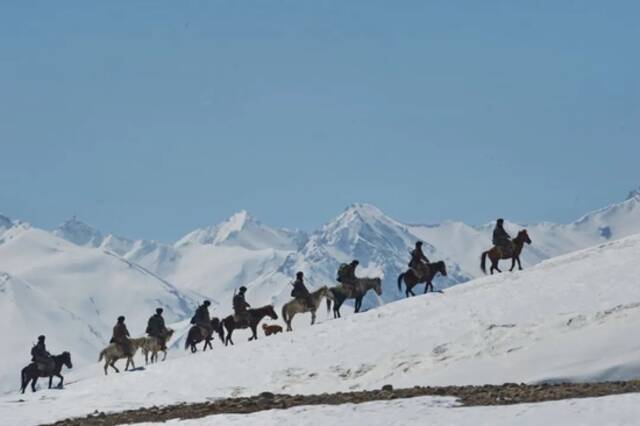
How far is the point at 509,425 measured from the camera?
23328mm

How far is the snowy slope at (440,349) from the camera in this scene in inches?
1388

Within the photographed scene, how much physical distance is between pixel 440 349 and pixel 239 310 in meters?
17.2

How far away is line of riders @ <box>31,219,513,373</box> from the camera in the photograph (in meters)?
52.3

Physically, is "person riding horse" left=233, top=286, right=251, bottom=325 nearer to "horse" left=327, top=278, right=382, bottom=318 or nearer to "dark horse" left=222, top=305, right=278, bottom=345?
"dark horse" left=222, top=305, right=278, bottom=345

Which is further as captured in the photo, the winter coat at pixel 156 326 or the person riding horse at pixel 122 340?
the winter coat at pixel 156 326

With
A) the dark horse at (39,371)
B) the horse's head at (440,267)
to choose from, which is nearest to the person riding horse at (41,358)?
the dark horse at (39,371)

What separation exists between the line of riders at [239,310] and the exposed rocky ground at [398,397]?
21.5 metres

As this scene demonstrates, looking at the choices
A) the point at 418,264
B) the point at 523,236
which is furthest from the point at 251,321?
the point at 523,236

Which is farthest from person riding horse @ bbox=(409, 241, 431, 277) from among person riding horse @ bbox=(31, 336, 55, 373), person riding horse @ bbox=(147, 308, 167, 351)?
person riding horse @ bbox=(31, 336, 55, 373)

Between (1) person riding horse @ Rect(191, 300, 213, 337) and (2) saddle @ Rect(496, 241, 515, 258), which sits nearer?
(2) saddle @ Rect(496, 241, 515, 258)

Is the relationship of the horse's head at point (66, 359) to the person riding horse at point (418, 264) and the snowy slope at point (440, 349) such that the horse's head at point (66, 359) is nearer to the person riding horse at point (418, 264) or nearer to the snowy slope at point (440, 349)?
the snowy slope at point (440, 349)

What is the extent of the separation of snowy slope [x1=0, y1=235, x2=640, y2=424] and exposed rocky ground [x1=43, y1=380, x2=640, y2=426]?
4578 mm

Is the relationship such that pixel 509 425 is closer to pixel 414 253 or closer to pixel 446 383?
pixel 446 383

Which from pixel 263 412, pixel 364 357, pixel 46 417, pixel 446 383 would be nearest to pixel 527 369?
pixel 446 383
